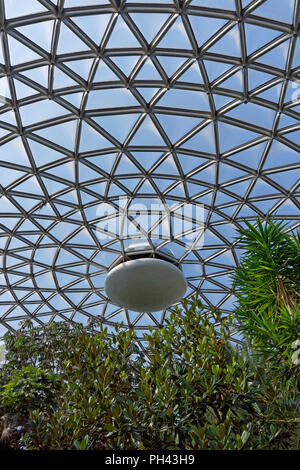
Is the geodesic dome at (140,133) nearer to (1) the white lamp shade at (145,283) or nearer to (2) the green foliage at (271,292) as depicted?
(1) the white lamp shade at (145,283)

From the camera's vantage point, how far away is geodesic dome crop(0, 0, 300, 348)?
53.9ft

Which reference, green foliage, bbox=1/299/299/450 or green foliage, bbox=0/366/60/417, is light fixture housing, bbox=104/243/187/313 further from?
green foliage, bbox=1/299/299/450

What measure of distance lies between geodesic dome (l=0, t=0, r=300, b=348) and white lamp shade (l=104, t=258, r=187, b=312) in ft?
9.26

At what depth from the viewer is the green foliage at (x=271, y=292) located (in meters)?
8.06

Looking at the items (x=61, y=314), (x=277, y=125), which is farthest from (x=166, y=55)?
(x=61, y=314)

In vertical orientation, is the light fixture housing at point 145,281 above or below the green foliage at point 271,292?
above

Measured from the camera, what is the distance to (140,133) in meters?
21.8

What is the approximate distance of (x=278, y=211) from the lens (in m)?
26.0

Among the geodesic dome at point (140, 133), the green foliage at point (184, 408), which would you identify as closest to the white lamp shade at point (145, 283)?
the geodesic dome at point (140, 133)

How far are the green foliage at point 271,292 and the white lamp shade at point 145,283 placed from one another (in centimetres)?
1318

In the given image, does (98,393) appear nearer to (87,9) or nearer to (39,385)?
(39,385)
